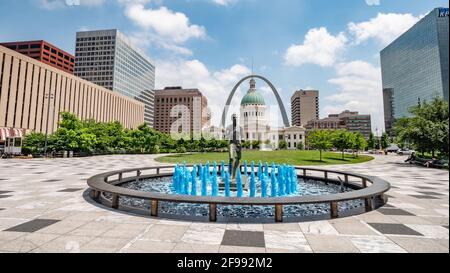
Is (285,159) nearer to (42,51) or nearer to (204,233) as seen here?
(204,233)

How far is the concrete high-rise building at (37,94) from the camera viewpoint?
5794 centimetres

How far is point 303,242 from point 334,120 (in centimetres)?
17288

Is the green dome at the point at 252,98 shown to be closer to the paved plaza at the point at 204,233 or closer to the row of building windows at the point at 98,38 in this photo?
the row of building windows at the point at 98,38

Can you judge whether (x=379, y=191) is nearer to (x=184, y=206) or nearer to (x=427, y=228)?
(x=427, y=228)

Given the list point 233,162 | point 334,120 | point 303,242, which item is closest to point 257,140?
point 334,120

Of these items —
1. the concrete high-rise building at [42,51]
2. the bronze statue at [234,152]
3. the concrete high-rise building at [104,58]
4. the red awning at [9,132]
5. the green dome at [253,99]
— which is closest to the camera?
the bronze statue at [234,152]

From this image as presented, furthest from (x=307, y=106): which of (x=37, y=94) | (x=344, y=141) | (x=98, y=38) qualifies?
(x=37, y=94)

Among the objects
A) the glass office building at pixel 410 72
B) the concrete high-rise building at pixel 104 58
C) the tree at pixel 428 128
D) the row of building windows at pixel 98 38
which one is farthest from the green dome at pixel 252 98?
the tree at pixel 428 128

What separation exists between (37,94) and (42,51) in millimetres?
40502

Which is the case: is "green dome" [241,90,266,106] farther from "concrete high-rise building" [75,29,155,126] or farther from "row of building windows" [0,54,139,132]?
"concrete high-rise building" [75,29,155,126]

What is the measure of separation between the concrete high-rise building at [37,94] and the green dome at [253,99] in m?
66.5

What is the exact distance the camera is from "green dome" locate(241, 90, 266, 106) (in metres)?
114

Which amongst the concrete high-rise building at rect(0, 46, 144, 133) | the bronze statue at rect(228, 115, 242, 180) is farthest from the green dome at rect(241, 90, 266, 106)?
the bronze statue at rect(228, 115, 242, 180)
